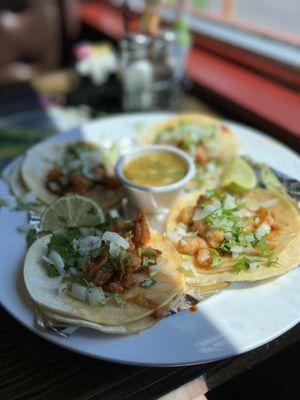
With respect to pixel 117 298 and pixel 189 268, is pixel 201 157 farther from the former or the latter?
pixel 117 298

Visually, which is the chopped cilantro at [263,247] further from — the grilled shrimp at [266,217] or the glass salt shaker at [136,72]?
the glass salt shaker at [136,72]

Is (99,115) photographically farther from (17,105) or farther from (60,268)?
(60,268)

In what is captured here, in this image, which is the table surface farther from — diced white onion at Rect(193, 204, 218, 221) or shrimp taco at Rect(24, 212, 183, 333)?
diced white onion at Rect(193, 204, 218, 221)

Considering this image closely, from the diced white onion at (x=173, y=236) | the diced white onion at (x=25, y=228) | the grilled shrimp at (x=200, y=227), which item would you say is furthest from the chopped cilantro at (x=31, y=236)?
the grilled shrimp at (x=200, y=227)

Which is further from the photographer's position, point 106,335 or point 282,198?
point 282,198

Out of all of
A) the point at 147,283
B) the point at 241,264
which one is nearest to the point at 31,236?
the point at 147,283

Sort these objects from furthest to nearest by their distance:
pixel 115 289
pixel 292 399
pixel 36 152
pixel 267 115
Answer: pixel 267 115 < pixel 36 152 < pixel 292 399 < pixel 115 289

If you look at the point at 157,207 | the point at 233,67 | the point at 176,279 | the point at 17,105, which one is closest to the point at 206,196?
the point at 157,207
